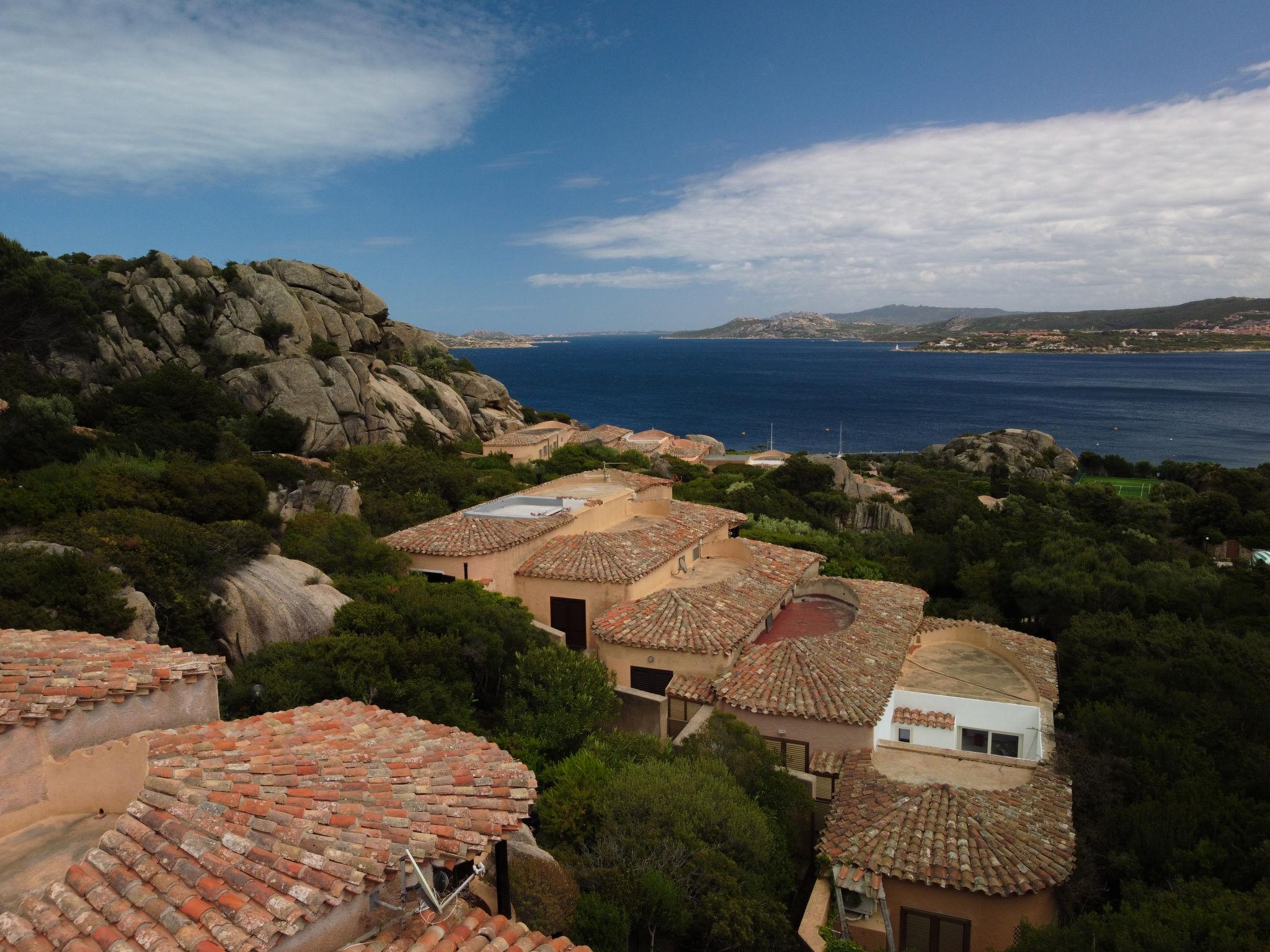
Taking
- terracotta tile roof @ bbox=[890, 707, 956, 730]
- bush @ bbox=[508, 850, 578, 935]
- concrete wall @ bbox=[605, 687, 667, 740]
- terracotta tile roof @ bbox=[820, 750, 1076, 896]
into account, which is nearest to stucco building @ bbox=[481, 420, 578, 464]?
concrete wall @ bbox=[605, 687, 667, 740]

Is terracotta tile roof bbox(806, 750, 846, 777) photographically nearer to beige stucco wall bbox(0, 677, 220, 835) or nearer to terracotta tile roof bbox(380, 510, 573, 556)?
terracotta tile roof bbox(380, 510, 573, 556)

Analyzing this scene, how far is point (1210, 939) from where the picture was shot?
28.6 feet

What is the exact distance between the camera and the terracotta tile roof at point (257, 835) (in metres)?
4.75

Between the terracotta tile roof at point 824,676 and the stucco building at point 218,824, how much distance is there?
9499mm

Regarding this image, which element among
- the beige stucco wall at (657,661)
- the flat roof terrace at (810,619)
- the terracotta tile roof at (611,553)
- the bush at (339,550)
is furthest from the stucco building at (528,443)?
the beige stucco wall at (657,661)

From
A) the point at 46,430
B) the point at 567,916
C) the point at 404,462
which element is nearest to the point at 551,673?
the point at 567,916

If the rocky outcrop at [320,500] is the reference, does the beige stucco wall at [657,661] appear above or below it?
below

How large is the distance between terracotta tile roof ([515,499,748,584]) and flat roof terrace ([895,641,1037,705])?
7.16m

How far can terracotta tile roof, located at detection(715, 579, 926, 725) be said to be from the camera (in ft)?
53.0

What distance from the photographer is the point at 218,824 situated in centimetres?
552

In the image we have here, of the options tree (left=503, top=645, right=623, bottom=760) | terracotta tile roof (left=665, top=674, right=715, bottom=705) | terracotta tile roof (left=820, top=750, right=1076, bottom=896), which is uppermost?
tree (left=503, top=645, right=623, bottom=760)

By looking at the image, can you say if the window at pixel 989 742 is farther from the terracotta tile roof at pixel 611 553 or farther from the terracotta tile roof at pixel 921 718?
the terracotta tile roof at pixel 611 553

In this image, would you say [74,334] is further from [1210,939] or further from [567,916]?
[1210,939]

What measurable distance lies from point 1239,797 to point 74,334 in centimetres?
5355
